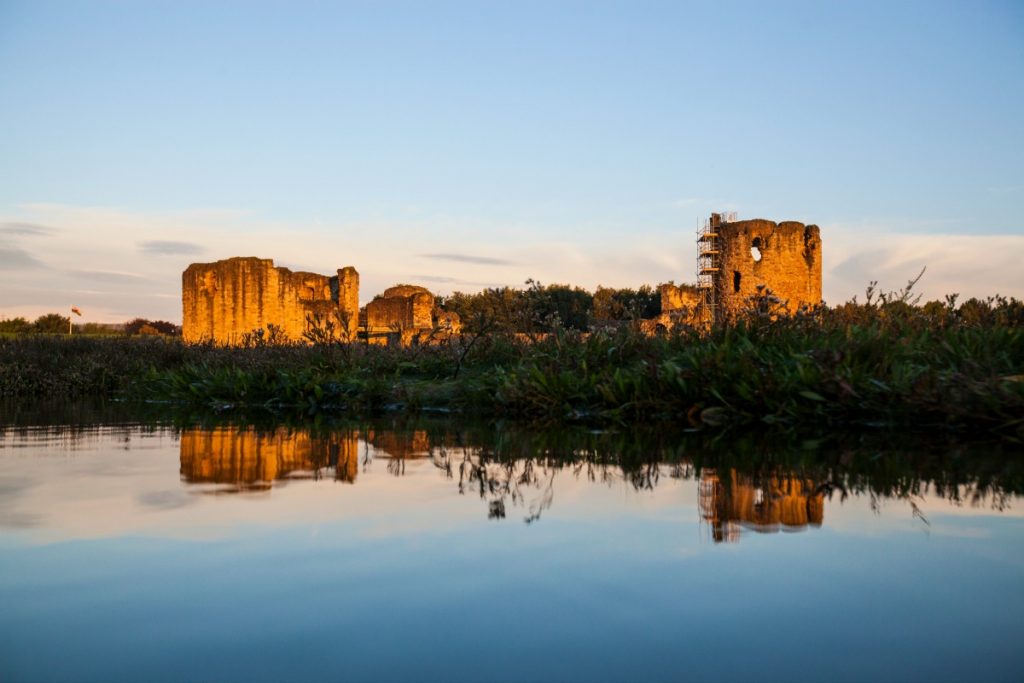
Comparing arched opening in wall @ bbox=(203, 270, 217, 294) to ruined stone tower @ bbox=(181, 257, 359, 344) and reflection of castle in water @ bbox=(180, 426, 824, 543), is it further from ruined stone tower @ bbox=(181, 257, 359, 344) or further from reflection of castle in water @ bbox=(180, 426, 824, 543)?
reflection of castle in water @ bbox=(180, 426, 824, 543)

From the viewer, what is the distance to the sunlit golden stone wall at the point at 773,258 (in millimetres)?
42469

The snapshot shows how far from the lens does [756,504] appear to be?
303 centimetres

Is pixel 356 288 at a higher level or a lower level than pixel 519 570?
higher

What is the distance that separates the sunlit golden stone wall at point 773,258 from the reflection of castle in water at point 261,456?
38639mm

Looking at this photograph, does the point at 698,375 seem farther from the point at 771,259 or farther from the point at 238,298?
Answer: the point at 771,259

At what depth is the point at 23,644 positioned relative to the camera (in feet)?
5.39

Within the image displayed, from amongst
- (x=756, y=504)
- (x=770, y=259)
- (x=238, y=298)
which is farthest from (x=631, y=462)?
(x=770, y=259)

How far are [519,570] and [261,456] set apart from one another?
2774 mm

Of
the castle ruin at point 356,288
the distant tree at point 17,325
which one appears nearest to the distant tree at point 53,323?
the distant tree at point 17,325

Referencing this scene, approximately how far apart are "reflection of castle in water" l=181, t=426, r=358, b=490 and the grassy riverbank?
203 cm

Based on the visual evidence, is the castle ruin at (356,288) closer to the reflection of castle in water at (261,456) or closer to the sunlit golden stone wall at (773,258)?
the sunlit golden stone wall at (773,258)

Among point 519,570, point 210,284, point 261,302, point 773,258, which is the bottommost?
point 519,570

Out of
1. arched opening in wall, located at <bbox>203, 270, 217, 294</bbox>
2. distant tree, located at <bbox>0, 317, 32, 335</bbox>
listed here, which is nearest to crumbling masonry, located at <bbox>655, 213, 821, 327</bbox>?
arched opening in wall, located at <bbox>203, 270, 217, 294</bbox>

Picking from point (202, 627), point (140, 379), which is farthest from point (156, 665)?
point (140, 379)
